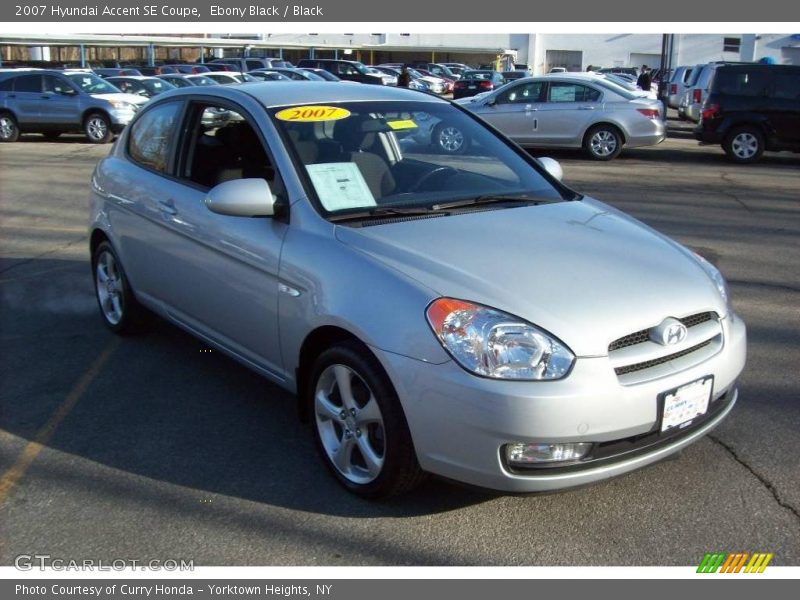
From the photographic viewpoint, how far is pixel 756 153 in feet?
50.5

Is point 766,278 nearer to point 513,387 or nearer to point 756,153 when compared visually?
point 513,387

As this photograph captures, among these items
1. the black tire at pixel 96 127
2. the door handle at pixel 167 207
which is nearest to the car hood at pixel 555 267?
the door handle at pixel 167 207

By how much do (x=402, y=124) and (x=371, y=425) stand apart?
1.85 meters

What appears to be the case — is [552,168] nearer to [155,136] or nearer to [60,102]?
[155,136]

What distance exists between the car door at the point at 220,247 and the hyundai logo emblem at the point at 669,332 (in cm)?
172

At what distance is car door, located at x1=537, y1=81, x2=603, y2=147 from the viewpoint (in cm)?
1584

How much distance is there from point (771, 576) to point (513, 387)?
46.8 inches

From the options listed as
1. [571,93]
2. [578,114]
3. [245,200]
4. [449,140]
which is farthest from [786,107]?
[245,200]

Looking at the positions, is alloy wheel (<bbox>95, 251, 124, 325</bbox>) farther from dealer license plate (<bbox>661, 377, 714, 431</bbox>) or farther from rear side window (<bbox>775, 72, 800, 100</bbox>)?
rear side window (<bbox>775, 72, 800, 100</bbox>)

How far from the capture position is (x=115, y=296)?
5902 millimetres

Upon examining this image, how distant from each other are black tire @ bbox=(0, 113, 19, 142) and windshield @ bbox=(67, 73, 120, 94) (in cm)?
185

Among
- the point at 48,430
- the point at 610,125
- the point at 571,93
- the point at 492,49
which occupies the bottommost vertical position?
the point at 48,430

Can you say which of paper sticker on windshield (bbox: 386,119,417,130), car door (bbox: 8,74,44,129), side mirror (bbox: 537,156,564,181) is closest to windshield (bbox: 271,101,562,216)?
paper sticker on windshield (bbox: 386,119,417,130)

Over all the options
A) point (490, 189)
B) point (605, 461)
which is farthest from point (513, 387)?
point (490, 189)
